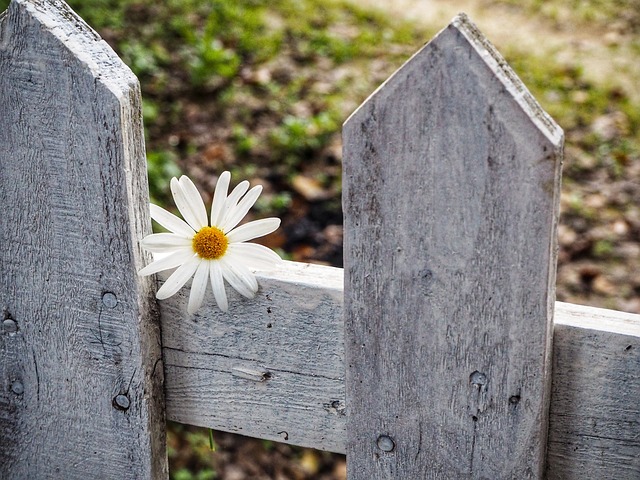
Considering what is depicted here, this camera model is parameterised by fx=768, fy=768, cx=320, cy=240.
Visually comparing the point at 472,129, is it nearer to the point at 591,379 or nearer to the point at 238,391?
the point at 591,379

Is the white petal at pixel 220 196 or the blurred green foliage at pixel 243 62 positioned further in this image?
the blurred green foliage at pixel 243 62

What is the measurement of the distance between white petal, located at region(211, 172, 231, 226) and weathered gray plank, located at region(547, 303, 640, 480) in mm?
562

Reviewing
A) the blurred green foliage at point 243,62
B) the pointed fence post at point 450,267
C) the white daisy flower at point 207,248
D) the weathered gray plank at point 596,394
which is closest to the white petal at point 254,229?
the white daisy flower at point 207,248

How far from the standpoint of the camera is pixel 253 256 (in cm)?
127

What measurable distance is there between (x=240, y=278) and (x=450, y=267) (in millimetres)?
355

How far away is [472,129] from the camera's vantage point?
3.38 ft

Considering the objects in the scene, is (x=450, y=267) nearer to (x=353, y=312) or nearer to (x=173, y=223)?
(x=353, y=312)

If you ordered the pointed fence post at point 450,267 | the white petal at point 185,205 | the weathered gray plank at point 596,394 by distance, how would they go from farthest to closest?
the white petal at point 185,205 → the weathered gray plank at point 596,394 → the pointed fence post at point 450,267

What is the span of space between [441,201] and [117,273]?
570 millimetres

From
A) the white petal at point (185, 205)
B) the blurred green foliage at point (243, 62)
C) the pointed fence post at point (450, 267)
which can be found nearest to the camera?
the pointed fence post at point (450, 267)

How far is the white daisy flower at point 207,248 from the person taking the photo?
1261 mm

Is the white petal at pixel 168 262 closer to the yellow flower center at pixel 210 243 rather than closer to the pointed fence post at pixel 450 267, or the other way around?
the yellow flower center at pixel 210 243

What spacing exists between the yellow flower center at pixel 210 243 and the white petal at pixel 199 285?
2cm

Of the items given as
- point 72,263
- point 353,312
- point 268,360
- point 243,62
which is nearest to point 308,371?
point 268,360
